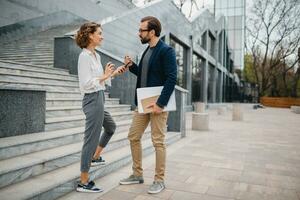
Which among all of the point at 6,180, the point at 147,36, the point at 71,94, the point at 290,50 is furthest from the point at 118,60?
the point at 290,50

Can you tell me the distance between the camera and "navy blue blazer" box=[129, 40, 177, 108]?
12.0 feet

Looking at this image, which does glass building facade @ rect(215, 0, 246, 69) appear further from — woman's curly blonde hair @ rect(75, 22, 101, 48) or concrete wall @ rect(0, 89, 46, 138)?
woman's curly blonde hair @ rect(75, 22, 101, 48)

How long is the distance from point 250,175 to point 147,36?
2709mm

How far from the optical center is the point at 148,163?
17.5ft

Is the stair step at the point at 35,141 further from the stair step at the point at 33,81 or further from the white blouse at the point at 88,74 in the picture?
the stair step at the point at 33,81

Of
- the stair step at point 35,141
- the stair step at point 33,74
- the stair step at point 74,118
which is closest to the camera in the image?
the stair step at point 35,141

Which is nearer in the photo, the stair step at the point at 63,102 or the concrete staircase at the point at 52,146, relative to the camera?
the concrete staircase at the point at 52,146

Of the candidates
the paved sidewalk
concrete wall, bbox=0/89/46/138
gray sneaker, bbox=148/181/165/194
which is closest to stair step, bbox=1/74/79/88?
concrete wall, bbox=0/89/46/138

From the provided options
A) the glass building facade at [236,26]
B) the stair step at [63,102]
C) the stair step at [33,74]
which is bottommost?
the stair step at [63,102]

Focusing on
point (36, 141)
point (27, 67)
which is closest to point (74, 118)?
point (36, 141)

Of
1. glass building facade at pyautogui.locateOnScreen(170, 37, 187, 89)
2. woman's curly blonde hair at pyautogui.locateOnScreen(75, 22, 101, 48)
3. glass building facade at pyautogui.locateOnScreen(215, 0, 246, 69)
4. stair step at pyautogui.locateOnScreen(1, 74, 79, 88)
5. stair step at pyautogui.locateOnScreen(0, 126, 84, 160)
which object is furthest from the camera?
glass building facade at pyautogui.locateOnScreen(215, 0, 246, 69)

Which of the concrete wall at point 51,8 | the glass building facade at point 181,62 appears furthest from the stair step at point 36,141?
the glass building facade at point 181,62

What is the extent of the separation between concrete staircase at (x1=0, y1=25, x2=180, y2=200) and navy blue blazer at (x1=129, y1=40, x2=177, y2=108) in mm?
1469

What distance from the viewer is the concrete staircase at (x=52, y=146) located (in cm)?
340
